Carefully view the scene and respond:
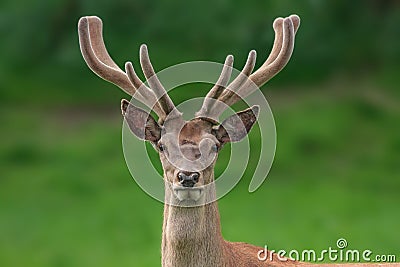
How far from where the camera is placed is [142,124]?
3535 millimetres

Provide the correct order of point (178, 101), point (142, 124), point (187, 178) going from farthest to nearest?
1. point (178, 101)
2. point (142, 124)
3. point (187, 178)

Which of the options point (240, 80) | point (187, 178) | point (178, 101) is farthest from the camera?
point (178, 101)

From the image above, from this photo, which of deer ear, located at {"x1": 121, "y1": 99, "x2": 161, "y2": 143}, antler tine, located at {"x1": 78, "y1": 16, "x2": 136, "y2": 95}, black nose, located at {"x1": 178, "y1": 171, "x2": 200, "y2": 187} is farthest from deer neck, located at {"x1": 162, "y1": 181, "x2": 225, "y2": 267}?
antler tine, located at {"x1": 78, "y1": 16, "x2": 136, "y2": 95}

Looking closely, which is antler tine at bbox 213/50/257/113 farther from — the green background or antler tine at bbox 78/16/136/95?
the green background

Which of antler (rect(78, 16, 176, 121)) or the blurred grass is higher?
the blurred grass

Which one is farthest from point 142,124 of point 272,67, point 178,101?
point 178,101

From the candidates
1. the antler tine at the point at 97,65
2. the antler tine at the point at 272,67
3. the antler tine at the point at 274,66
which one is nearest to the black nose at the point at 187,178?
the antler tine at the point at 272,67

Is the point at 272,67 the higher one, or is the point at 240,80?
the point at 272,67

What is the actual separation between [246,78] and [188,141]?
0.41 metres

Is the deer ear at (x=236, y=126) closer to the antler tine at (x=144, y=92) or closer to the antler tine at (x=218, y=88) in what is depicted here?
the antler tine at (x=218, y=88)

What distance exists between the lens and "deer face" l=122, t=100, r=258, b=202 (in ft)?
11.0

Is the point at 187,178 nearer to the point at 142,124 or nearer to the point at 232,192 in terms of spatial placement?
the point at 142,124

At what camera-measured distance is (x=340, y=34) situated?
9.66m

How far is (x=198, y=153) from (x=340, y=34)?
6494mm
